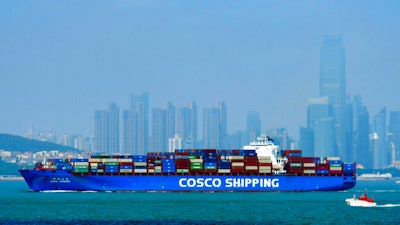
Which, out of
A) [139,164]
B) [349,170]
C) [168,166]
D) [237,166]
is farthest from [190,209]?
[349,170]

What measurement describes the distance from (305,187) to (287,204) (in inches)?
1033

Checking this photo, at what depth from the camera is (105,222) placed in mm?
81625

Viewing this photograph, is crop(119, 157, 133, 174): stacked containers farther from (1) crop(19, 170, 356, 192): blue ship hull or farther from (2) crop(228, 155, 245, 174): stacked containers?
(2) crop(228, 155, 245, 174): stacked containers

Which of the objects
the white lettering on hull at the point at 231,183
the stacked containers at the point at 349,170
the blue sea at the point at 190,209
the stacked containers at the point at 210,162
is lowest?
the blue sea at the point at 190,209

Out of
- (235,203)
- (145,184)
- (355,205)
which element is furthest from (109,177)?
(355,205)

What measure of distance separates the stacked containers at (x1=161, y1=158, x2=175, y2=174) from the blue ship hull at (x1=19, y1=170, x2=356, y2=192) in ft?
2.07

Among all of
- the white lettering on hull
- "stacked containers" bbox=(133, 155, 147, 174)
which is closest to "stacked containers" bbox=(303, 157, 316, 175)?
the white lettering on hull

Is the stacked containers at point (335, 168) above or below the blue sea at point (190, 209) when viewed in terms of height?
above

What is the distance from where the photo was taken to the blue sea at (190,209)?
8475 centimetres

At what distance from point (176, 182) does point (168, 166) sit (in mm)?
2286

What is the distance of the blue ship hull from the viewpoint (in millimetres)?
131250

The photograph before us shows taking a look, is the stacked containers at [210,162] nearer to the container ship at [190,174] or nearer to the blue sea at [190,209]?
the container ship at [190,174]

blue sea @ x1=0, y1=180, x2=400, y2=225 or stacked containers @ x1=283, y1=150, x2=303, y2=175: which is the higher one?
stacked containers @ x1=283, y1=150, x2=303, y2=175

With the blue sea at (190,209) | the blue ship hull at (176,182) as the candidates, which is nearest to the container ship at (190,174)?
the blue ship hull at (176,182)
